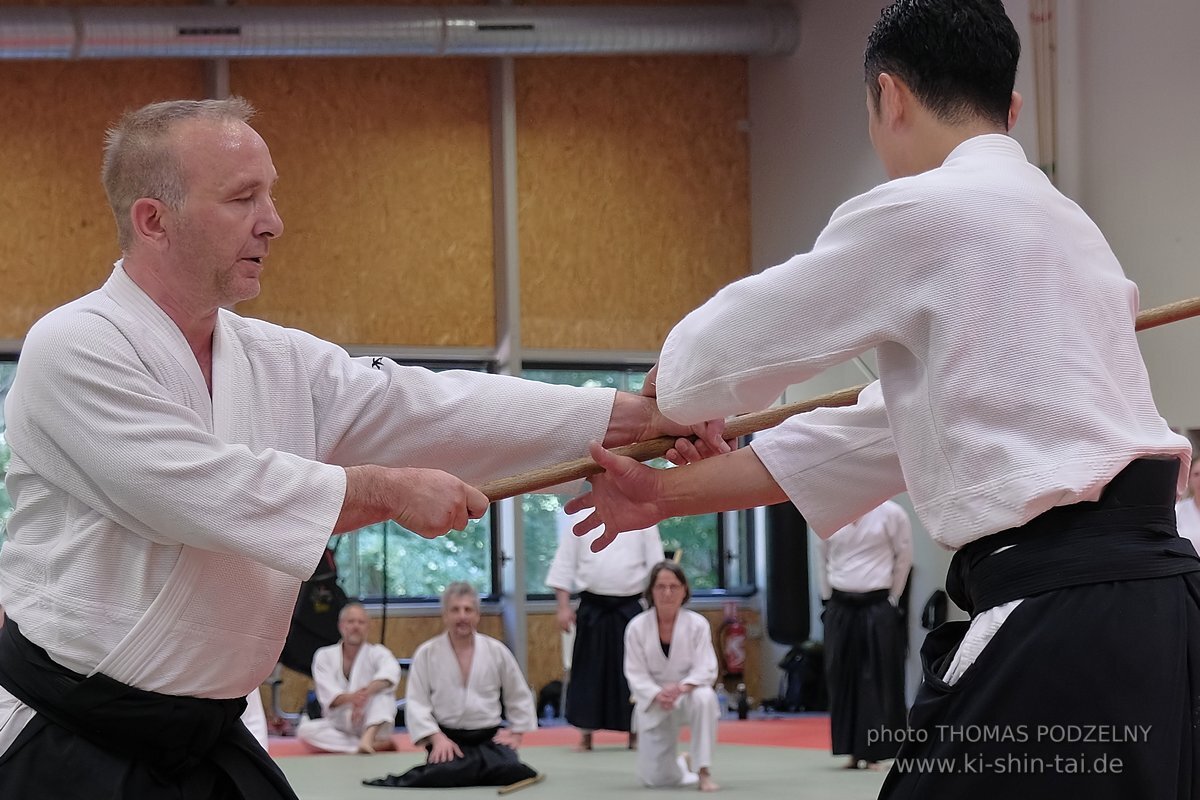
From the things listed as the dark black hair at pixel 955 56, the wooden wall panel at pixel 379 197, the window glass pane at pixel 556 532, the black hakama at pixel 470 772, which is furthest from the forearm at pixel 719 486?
the wooden wall panel at pixel 379 197

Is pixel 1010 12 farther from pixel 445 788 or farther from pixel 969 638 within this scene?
pixel 969 638

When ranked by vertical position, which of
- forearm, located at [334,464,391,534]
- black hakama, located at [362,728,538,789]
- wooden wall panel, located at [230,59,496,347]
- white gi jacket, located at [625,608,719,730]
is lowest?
black hakama, located at [362,728,538,789]

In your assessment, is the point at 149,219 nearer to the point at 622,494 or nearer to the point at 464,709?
the point at 622,494

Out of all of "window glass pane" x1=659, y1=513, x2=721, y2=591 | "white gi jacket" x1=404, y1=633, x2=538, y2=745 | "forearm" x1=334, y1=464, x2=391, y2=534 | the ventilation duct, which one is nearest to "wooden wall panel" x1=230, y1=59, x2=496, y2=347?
the ventilation duct

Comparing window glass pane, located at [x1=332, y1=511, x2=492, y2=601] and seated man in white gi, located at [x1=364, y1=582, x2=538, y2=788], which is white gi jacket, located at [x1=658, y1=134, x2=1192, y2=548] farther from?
window glass pane, located at [x1=332, y1=511, x2=492, y2=601]

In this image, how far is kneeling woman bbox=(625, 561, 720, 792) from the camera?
7742mm

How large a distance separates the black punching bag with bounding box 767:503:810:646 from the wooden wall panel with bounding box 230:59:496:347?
9.52 ft

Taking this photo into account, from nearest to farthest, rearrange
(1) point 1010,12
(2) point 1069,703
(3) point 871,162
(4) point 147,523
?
(2) point 1069,703
(4) point 147,523
(1) point 1010,12
(3) point 871,162

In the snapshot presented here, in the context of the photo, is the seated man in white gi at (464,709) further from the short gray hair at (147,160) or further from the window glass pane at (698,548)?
the short gray hair at (147,160)

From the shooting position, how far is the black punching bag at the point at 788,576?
460 inches

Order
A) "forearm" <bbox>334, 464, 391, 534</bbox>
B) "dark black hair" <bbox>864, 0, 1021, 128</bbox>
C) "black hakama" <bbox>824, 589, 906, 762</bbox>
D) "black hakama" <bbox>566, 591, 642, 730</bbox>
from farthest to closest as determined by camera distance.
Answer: "black hakama" <bbox>566, 591, 642, 730</bbox>, "black hakama" <bbox>824, 589, 906, 762</bbox>, "forearm" <bbox>334, 464, 391, 534</bbox>, "dark black hair" <bbox>864, 0, 1021, 128</bbox>

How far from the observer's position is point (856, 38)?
36.0ft

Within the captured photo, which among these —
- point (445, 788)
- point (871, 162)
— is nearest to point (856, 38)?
point (871, 162)

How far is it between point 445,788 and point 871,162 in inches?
218
